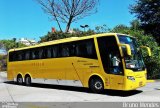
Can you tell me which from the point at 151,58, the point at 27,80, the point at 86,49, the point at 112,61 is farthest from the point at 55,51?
the point at 151,58

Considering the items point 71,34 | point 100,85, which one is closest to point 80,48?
point 100,85

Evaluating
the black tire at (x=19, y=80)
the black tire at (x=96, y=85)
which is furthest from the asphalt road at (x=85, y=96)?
the black tire at (x=19, y=80)

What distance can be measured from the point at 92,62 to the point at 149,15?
2262 cm

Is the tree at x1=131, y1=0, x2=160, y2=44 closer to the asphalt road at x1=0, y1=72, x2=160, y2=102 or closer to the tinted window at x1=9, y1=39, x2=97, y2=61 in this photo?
the tinted window at x1=9, y1=39, x2=97, y2=61

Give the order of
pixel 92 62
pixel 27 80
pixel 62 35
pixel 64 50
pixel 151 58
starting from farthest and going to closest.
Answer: pixel 62 35 → pixel 151 58 → pixel 27 80 → pixel 64 50 → pixel 92 62

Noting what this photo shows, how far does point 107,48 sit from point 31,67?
8.13 meters

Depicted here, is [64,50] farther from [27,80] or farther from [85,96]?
A: [27,80]

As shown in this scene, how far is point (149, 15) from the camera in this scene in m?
36.5

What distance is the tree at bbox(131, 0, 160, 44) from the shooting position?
3556 centimetres

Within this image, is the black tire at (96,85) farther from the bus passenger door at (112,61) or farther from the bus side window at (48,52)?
the bus side window at (48,52)

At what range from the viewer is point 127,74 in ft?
46.0

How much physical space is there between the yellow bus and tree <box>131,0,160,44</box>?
18.3m

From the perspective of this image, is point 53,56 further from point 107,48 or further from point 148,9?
point 148,9

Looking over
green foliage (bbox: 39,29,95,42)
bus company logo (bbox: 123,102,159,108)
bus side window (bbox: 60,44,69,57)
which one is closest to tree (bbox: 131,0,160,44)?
Answer: green foliage (bbox: 39,29,95,42)
